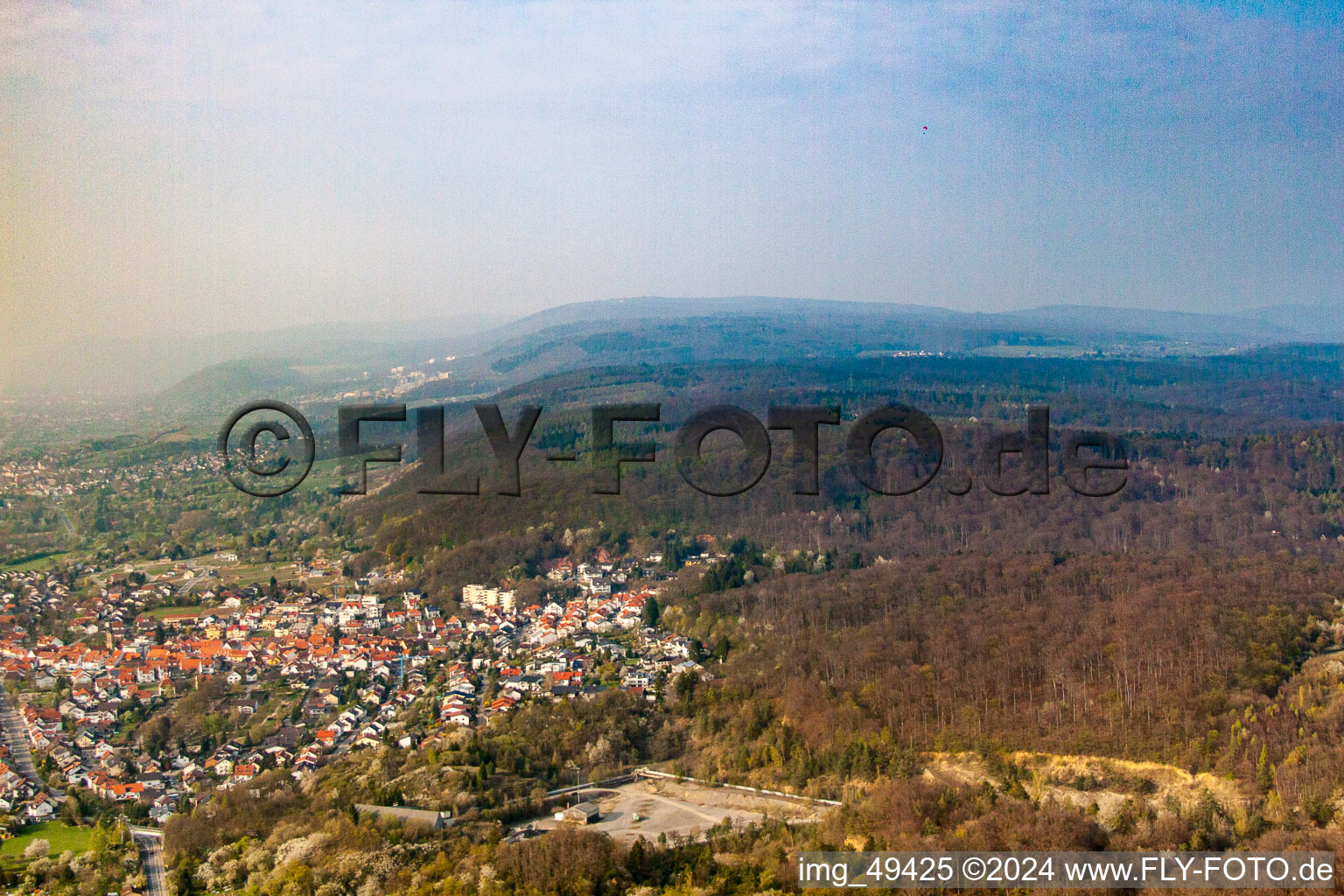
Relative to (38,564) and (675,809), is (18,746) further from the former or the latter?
(38,564)

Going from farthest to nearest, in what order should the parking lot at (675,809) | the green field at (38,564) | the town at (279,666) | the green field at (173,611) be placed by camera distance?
the green field at (38,564) → the green field at (173,611) → the town at (279,666) → the parking lot at (675,809)

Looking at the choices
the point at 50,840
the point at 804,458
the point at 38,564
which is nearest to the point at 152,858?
the point at 50,840

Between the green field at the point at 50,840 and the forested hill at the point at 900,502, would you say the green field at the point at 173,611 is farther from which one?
the green field at the point at 50,840

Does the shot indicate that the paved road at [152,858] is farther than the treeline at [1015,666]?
No

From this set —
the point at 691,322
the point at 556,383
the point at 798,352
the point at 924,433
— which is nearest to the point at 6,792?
the point at 924,433

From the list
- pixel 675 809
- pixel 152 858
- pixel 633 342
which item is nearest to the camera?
pixel 152 858

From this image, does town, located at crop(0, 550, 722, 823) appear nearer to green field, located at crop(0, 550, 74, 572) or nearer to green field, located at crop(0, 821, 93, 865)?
green field, located at crop(0, 821, 93, 865)

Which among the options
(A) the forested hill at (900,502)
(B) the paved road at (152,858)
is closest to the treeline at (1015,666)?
(A) the forested hill at (900,502)
